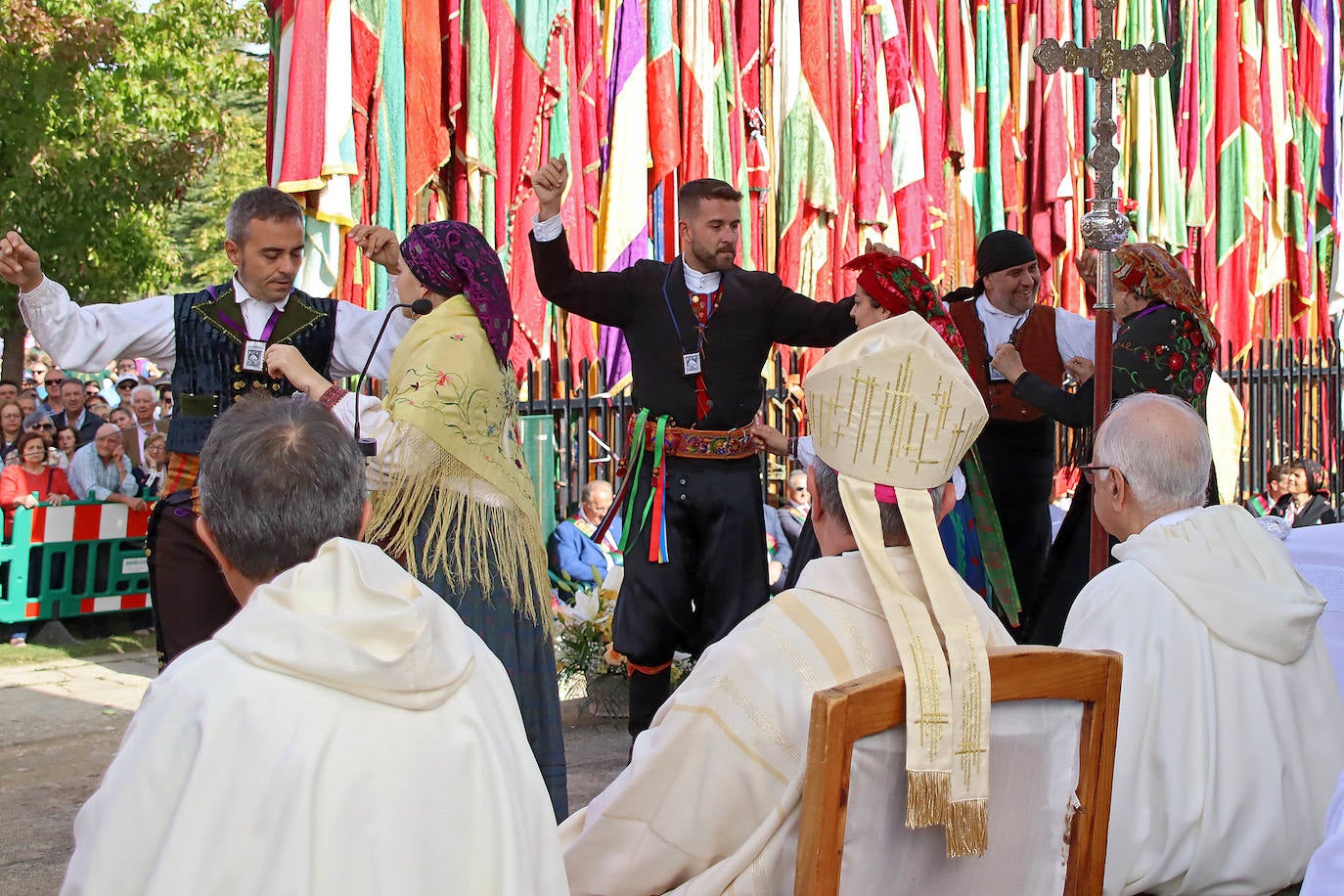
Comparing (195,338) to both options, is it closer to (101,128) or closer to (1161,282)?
(1161,282)

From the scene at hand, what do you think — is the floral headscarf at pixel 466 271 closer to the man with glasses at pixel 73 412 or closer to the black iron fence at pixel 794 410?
the black iron fence at pixel 794 410

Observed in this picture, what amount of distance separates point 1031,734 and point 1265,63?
12234 millimetres

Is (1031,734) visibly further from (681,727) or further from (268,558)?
(268,558)

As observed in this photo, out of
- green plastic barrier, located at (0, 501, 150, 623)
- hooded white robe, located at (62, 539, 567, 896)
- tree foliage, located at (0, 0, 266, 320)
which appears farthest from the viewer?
tree foliage, located at (0, 0, 266, 320)

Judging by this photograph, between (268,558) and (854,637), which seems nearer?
(268,558)

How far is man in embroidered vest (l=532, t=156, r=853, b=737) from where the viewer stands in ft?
15.1

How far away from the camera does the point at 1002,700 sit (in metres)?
1.95

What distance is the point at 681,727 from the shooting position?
2.05 meters

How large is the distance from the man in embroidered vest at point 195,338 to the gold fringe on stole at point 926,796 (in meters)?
2.12

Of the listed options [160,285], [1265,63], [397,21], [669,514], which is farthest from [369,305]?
[1265,63]

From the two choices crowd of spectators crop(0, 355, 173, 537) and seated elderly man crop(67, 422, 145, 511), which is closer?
crowd of spectators crop(0, 355, 173, 537)

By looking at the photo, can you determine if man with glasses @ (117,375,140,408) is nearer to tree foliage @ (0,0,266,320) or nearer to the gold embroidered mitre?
tree foliage @ (0,0,266,320)

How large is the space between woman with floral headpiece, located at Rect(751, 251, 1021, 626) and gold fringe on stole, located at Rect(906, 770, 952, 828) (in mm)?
2567

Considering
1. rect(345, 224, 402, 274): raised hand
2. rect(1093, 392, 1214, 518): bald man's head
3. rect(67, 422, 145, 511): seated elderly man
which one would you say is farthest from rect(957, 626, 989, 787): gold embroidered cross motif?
rect(67, 422, 145, 511): seated elderly man
